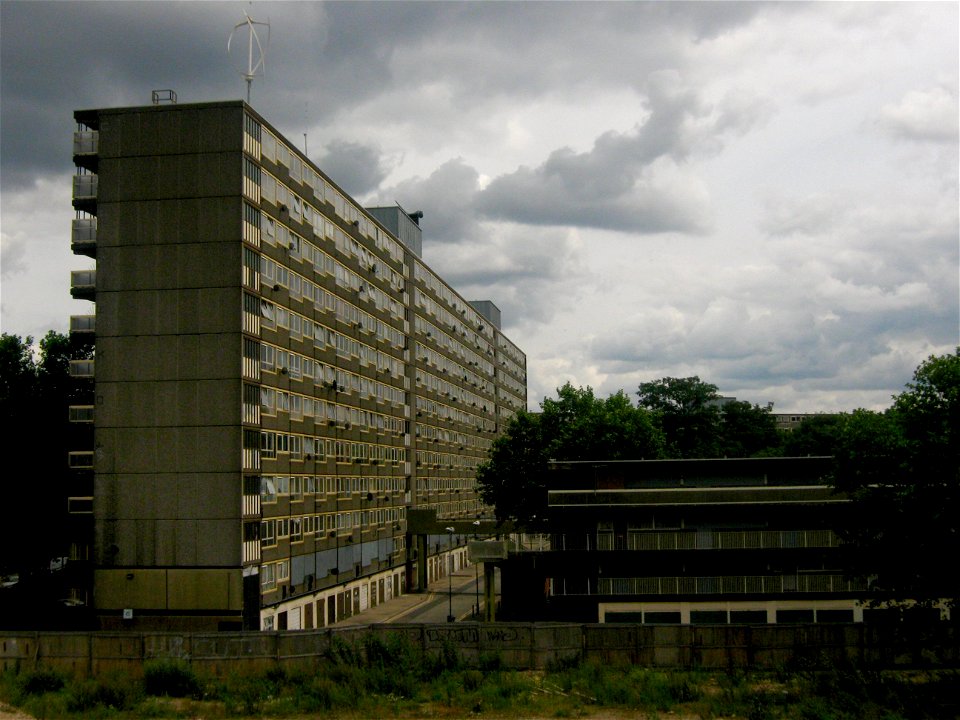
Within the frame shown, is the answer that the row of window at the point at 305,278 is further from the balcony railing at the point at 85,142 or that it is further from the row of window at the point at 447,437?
the row of window at the point at 447,437

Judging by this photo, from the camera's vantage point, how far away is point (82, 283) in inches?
2019

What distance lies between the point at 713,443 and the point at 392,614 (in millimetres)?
63903

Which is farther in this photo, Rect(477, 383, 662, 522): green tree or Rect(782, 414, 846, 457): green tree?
Rect(782, 414, 846, 457): green tree

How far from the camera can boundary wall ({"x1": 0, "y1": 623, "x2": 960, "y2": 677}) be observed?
34.0 metres

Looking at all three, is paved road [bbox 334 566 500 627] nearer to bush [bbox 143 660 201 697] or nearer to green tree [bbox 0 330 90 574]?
green tree [bbox 0 330 90 574]

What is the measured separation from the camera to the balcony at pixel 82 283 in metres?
51.0

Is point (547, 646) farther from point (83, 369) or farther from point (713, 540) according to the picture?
point (83, 369)

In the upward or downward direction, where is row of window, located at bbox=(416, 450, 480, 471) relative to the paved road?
upward

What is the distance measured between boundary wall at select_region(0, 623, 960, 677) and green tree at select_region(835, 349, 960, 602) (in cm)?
A: 202

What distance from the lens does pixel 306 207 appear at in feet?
200

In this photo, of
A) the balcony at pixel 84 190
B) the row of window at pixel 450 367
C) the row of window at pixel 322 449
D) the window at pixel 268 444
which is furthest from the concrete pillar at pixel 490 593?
the row of window at pixel 450 367

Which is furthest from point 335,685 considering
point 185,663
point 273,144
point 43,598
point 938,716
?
point 43,598

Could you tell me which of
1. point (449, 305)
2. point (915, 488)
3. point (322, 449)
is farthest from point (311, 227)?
point (449, 305)

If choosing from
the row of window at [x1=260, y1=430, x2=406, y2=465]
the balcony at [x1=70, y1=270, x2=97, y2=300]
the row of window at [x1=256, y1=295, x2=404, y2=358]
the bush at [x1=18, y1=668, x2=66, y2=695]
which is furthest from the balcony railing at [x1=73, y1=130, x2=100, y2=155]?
the bush at [x1=18, y1=668, x2=66, y2=695]
